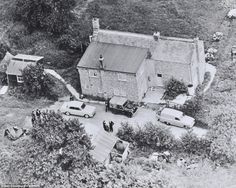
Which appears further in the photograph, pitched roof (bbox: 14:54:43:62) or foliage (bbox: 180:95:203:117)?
pitched roof (bbox: 14:54:43:62)

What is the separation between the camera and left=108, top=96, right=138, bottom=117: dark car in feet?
205

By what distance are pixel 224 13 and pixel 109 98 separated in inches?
1190

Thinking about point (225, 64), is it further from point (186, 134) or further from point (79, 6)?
point (79, 6)

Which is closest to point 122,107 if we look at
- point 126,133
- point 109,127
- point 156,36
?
point 109,127

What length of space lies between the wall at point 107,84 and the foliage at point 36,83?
4173 mm

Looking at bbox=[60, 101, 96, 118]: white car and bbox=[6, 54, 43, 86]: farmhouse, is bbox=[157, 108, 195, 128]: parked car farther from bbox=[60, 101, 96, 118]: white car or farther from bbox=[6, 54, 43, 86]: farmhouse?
bbox=[6, 54, 43, 86]: farmhouse

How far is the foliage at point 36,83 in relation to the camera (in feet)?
214

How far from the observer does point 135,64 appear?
63125 millimetres

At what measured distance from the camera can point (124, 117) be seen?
6272 centimetres

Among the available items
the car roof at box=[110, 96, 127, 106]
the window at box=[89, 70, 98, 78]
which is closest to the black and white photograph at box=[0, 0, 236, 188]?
the window at box=[89, 70, 98, 78]

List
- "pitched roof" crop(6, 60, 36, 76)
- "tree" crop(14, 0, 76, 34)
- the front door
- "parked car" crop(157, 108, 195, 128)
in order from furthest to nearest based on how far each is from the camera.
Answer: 1. "tree" crop(14, 0, 76, 34)
2. "pitched roof" crop(6, 60, 36, 76)
3. the front door
4. "parked car" crop(157, 108, 195, 128)

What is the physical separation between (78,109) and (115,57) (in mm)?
7757

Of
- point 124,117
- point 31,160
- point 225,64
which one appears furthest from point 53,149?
point 225,64

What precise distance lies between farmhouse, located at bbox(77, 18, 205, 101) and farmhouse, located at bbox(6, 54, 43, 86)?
719cm
